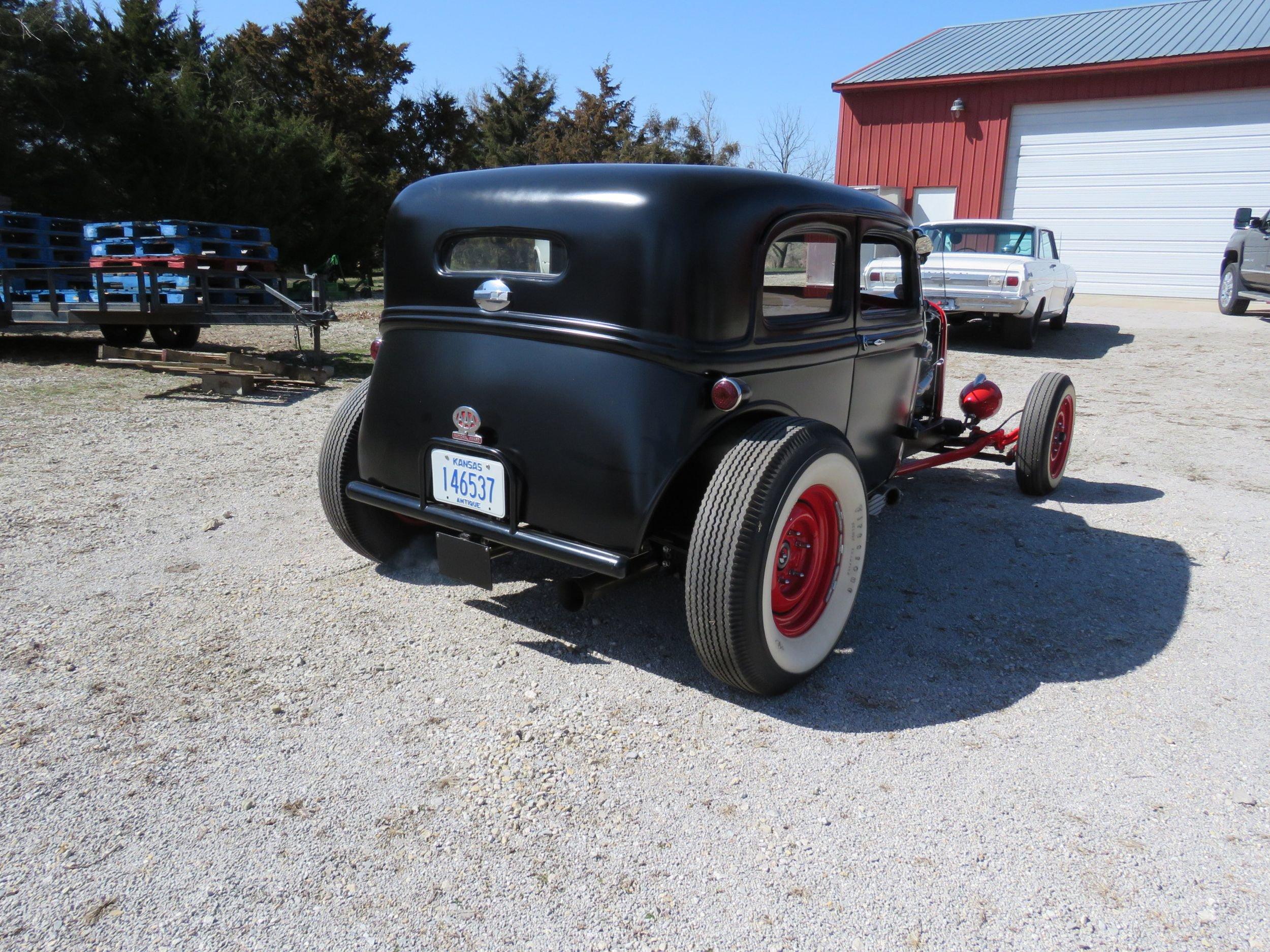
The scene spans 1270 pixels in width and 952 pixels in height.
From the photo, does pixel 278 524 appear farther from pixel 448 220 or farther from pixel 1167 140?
pixel 1167 140

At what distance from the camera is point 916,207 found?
65.1 feet

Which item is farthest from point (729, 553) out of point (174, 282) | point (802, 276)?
point (174, 282)

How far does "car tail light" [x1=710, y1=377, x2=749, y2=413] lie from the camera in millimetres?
2896

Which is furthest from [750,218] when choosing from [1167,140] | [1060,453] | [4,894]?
[1167,140]

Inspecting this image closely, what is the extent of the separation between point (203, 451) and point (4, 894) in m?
4.36

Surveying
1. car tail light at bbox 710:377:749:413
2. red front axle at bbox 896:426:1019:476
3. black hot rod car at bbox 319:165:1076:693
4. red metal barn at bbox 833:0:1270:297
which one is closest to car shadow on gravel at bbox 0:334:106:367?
black hot rod car at bbox 319:165:1076:693

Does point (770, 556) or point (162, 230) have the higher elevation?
point (162, 230)

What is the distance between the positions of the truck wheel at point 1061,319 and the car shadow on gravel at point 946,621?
9.10 metres

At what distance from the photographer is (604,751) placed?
2754 millimetres

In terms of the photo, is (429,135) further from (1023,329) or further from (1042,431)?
(1042,431)

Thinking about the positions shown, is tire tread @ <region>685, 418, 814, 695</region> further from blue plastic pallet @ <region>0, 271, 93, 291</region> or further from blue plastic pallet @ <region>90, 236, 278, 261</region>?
blue plastic pallet @ <region>0, 271, 93, 291</region>

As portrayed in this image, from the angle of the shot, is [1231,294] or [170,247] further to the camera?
[1231,294]

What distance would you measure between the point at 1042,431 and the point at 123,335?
9.79 m

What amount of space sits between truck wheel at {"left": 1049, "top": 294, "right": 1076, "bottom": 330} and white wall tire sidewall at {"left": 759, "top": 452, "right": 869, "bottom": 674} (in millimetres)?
10931
